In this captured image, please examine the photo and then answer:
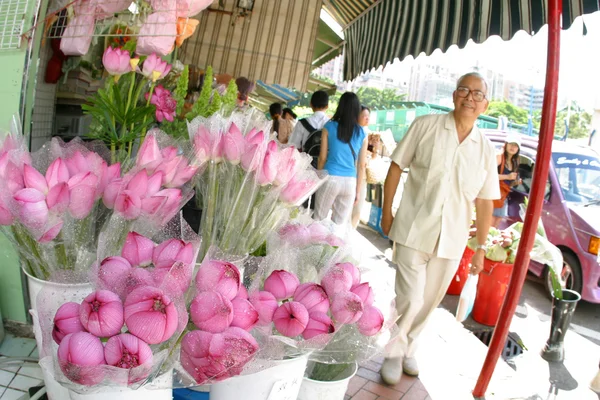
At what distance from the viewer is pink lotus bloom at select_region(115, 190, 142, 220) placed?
1059mm

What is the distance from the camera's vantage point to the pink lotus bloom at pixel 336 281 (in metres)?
1.06

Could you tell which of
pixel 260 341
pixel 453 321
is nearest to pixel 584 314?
pixel 453 321

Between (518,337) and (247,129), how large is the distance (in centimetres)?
400

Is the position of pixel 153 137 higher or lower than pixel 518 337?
higher

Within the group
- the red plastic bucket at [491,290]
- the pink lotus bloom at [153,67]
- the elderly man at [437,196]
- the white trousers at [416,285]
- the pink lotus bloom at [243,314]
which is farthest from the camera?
the red plastic bucket at [491,290]

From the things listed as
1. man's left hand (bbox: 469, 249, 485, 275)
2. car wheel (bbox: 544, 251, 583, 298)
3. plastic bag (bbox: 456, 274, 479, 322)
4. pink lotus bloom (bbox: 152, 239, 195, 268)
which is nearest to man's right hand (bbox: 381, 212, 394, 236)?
man's left hand (bbox: 469, 249, 485, 275)

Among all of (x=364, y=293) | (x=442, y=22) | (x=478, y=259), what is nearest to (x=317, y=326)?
(x=364, y=293)

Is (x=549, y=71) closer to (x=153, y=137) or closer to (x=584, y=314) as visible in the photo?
(x=153, y=137)

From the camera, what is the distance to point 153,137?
3.96 feet

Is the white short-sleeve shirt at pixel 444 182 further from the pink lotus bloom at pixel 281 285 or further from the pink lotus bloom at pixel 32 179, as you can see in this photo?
the pink lotus bloom at pixel 32 179

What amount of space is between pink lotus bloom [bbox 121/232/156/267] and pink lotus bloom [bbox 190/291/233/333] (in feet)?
0.62

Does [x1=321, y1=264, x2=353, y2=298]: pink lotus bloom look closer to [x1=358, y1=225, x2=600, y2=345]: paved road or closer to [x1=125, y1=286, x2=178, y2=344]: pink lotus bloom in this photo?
[x1=125, y1=286, x2=178, y2=344]: pink lotus bloom

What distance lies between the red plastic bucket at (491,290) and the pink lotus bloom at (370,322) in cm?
387

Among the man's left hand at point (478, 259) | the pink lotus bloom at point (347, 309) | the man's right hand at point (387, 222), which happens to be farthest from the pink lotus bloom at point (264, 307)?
the man's left hand at point (478, 259)
